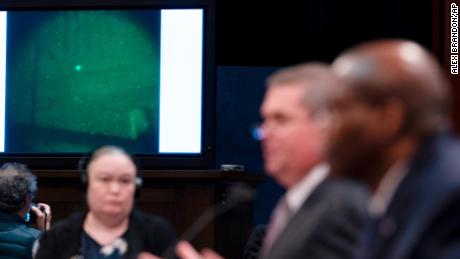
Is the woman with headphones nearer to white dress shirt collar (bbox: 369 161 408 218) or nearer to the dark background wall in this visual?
white dress shirt collar (bbox: 369 161 408 218)

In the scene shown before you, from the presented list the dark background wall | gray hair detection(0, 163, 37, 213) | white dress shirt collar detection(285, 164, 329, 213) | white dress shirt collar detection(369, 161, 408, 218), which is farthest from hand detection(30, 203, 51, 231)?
white dress shirt collar detection(369, 161, 408, 218)

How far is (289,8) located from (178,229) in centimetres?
287

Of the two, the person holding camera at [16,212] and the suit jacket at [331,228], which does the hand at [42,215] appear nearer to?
the person holding camera at [16,212]

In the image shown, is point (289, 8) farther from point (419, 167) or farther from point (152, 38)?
point (419, 167)

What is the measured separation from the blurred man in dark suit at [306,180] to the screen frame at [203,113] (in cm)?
279

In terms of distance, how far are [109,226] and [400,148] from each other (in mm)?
2094

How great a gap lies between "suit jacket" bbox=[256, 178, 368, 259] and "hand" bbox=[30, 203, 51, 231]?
10.3 feet

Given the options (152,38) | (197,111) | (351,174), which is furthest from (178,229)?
(351,174)

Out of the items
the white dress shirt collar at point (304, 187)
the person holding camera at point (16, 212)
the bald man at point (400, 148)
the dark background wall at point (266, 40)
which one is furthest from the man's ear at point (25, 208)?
the bald man at point (400, 148)

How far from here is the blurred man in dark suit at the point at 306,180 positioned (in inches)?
78.4

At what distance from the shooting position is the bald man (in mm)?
1508

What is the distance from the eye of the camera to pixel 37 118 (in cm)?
571

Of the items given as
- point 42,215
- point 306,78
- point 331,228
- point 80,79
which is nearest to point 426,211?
point 331,228

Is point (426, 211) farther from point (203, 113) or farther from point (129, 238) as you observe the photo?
point (203, 113)
